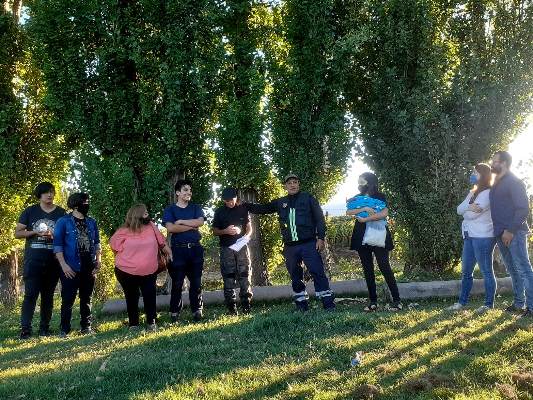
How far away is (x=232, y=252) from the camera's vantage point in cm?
805

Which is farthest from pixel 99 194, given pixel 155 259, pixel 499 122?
pixel 499 122

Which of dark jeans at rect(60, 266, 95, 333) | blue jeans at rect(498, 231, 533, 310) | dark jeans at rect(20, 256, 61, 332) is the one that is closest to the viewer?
blue jeans at rect(498, 231, 533, 310)

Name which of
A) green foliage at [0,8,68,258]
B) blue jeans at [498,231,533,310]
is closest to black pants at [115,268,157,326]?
blue jeans at [498,231,533,310]

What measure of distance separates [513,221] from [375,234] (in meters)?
1.83

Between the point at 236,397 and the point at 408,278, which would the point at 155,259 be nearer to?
the point at 236,397

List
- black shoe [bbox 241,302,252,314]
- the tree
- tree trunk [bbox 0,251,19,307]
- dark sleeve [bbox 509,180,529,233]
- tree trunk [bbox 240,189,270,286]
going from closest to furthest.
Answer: dark sleeve [bbox 509,180,529,233]
black shoe [bbox 241,302,252,314]
tree trunk [bbox 240,189,270,286]
the tree
tree trunk [bbox 0,251,19,307]

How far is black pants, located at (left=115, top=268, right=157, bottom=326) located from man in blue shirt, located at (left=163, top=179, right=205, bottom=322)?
0.38m

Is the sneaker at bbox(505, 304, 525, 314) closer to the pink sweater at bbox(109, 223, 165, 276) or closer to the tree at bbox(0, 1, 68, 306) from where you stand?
the pink sweater at bbox(109, 223, 165, 276)

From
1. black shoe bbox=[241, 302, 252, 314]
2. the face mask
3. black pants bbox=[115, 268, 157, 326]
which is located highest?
the face mask

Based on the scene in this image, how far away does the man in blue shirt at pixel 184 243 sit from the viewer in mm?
7656

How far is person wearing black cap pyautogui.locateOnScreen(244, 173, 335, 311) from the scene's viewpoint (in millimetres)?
7625

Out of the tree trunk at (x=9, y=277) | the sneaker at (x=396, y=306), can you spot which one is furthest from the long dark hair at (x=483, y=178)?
the tree trunk at (x=9, y=277)

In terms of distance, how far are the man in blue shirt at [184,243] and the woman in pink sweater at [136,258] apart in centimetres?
32

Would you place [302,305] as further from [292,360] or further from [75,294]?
[75,294]
